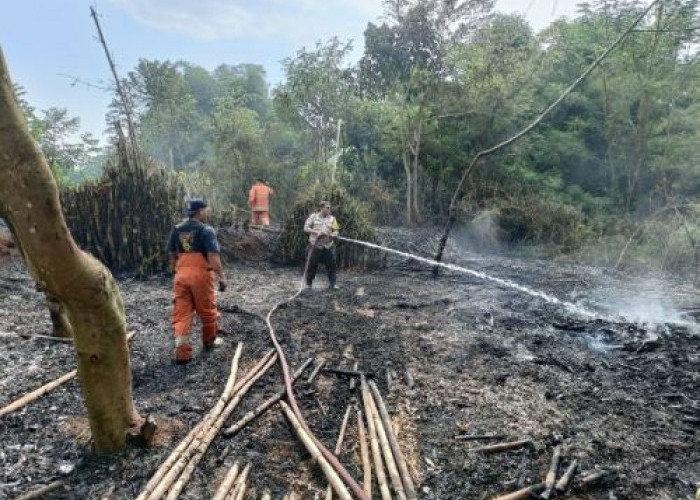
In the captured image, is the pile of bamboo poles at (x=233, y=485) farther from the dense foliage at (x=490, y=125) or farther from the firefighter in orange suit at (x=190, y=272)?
the dense foliage at (x=490, y=125)

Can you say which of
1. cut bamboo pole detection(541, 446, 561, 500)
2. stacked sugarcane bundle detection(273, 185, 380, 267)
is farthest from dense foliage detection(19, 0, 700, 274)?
cut bamboo pole detection(541, 446, 561, 500)

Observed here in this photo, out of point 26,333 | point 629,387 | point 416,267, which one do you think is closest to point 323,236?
point 416,267

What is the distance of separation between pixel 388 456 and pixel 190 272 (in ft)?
9.87

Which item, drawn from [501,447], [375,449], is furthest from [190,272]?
[501,447]

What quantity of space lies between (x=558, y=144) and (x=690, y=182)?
4564 millimetres

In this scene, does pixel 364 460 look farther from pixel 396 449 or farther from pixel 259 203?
pixel 259 203

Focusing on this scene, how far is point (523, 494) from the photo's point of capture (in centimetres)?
323

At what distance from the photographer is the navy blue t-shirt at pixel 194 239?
220 inches

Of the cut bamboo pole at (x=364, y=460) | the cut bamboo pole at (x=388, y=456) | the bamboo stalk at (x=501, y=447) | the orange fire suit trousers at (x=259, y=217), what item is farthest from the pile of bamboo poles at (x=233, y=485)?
the orange fire suit trousers at (x=259, y=217)

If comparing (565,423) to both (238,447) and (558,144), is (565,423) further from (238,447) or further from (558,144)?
(558,144)

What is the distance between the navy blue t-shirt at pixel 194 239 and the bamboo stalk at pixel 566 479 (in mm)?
3870

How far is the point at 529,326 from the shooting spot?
7223 millimetres

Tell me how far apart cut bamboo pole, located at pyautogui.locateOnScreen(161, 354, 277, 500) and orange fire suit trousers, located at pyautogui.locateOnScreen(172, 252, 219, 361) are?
48.5 inches

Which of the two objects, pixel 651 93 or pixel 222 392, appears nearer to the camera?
pixel 222 392
